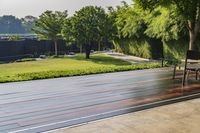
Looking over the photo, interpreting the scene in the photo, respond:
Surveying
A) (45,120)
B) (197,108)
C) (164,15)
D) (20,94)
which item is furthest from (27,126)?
(164,15)

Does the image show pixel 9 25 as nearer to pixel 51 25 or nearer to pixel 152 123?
pixel 51 25

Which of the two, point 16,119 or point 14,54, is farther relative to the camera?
point 14,54

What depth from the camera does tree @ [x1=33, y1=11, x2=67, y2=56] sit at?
31.1 meters

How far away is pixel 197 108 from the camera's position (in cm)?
511

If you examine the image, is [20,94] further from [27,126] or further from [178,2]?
[178,2]

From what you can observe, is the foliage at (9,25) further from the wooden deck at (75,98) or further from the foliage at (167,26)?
the wooden deck at (75,98)

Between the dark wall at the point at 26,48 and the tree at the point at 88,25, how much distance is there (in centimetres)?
725

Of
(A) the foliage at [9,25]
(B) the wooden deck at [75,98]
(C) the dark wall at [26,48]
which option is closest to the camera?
(B) the wooden deck at [75,98]

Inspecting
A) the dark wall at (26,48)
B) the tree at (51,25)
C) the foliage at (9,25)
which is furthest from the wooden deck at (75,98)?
the foliage at (9,25)

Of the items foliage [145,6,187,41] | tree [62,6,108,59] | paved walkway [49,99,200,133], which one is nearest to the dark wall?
tree [62,6,108,59]

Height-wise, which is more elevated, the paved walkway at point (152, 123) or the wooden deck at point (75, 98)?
the wooden deck at point (75, 98)

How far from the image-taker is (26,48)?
31.1 meters

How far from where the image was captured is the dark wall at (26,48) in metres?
29.8

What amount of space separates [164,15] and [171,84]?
28.0 feet
